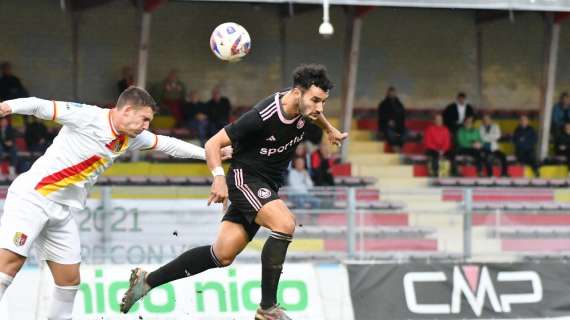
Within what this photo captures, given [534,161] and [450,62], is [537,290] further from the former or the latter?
[450,62]

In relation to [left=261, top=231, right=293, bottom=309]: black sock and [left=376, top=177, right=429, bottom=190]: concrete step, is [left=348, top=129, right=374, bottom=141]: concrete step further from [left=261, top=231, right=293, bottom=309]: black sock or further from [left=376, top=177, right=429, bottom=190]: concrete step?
[left=261, top=231, right=293, bottom=309]: black sock

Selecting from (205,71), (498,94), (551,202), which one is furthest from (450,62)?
(551,202)

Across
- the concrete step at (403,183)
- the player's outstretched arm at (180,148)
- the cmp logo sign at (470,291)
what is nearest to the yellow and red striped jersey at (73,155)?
the player's outstretched arm at (180,148)

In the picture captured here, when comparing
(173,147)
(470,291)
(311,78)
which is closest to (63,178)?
(173,147)

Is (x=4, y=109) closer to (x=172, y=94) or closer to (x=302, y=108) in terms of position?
(x=302, y=108)

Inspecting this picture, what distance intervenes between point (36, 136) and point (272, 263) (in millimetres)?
12034

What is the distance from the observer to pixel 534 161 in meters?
23.2

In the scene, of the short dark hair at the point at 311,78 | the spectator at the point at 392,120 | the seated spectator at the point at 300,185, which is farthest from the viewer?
the spectator at the point at 392,120

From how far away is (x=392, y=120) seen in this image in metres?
23.5

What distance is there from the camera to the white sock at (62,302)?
867cm

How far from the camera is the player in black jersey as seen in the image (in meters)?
8.46

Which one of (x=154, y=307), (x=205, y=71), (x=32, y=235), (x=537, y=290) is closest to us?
(x=32, y=235)

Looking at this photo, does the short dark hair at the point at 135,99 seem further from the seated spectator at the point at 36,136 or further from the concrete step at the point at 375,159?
the concrete step at the point at 375,159

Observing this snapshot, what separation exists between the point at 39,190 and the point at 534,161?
1633 centimetres
